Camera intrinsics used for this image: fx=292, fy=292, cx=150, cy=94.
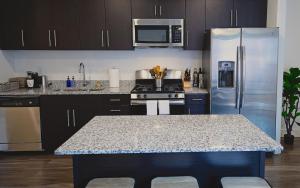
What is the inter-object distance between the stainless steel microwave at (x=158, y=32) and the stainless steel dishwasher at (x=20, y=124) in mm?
1717

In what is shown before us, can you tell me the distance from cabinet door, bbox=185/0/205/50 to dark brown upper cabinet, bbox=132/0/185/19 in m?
0.10

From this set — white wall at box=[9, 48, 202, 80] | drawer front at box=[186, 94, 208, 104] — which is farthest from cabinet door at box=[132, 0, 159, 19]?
drawer front at box=[186, 94, 208, 104]

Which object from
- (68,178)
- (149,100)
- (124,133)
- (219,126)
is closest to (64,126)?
(68,178)

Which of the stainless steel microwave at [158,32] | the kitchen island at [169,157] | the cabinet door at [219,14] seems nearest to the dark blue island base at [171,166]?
the kitchen island at [169,157]

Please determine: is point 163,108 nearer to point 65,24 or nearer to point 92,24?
point 92,24

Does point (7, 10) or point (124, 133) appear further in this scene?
point (7, 10)

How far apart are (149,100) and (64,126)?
1300 millimetres

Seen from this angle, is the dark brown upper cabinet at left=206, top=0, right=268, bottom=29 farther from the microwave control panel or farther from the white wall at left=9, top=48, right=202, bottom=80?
the white wall at left=9, top=48, right=202, bottom=80

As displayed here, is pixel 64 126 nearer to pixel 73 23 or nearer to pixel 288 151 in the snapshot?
pixel 73 23

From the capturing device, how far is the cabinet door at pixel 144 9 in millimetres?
4258

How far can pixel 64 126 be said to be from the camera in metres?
4.21

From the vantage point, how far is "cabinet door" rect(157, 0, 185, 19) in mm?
4266

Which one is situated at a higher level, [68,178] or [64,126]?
[64,126]

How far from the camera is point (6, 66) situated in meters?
4.59
